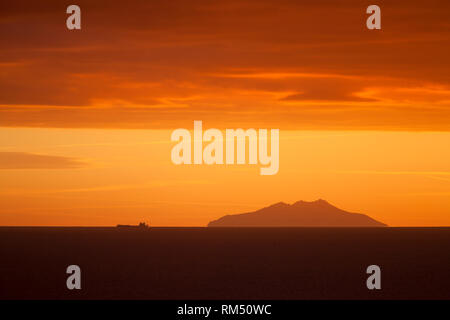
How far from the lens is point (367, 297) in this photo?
7531cm

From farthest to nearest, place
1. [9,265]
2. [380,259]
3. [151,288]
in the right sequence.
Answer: [380,259], [9,265], [151,288]

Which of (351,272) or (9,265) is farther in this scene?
(9,265)

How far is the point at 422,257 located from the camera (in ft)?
452

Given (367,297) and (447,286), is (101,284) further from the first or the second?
(447,286)
